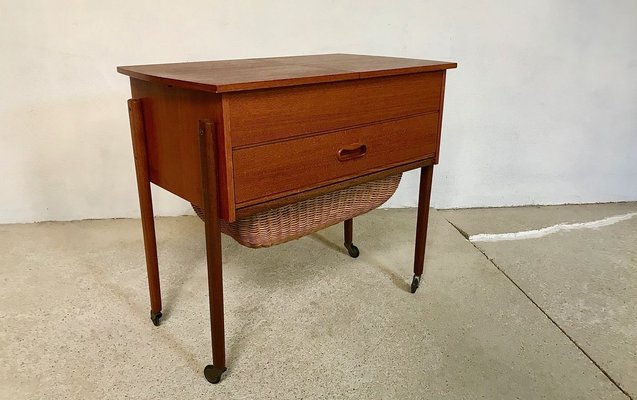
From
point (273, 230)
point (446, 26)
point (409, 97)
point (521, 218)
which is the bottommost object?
point (521, 218)

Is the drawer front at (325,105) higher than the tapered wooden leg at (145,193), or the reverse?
the drawer front at (325,105)

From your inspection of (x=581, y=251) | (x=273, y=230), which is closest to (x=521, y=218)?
(x=581, y=251)

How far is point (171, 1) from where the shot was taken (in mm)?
2176

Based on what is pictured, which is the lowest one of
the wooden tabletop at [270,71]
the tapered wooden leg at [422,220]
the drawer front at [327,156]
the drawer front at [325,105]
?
the tapered wooden leg at [422,220]

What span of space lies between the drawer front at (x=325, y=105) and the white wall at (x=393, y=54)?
95cm

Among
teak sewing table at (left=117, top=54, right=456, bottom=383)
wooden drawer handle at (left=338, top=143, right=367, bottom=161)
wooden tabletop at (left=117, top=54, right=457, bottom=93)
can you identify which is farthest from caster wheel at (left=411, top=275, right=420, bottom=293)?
wooden tabletop at (left=117, top=54, right=457, bottom=93)

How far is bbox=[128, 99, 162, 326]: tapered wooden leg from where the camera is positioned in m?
1.37

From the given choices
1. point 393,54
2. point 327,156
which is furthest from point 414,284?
point 393,54

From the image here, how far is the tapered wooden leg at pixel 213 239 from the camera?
1.11 m

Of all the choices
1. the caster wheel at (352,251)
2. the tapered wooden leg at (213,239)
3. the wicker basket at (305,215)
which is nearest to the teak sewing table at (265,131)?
the tapered wooden leg at (213,239)

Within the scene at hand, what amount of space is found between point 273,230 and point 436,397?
595 millimetres

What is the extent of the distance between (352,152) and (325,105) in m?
0.18

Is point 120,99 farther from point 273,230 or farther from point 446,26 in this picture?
point 446,26

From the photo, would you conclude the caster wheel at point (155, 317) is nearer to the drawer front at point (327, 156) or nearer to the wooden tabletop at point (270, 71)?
the drawer front at point (327, 156)
